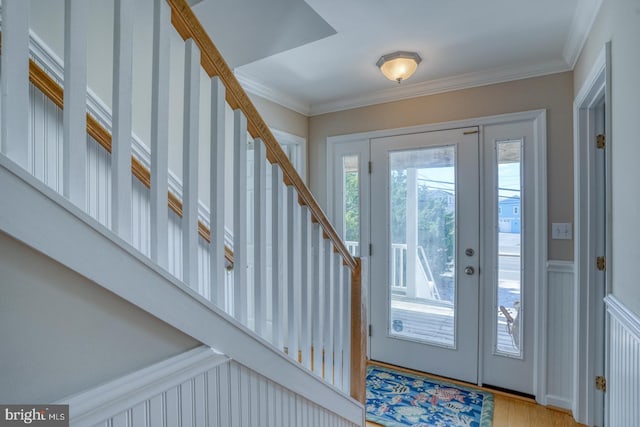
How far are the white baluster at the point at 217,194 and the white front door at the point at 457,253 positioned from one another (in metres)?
2.17

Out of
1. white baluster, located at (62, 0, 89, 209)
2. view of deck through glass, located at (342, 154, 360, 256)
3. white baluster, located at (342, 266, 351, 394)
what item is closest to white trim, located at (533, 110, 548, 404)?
view of deck through glass, located at (342, 154, 360, 256)

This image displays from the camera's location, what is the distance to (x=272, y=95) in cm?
293

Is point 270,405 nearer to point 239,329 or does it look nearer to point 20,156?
point 239,329

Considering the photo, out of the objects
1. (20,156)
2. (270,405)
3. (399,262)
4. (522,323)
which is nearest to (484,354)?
(522,323)

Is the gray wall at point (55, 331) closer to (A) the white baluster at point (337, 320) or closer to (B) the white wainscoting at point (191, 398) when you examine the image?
(B) the white wainscoting at point (191, 398)

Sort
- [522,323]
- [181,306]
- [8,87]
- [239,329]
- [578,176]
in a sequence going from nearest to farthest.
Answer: [8,87] → [181,306] → [239,329] → [578,176] → [522,323]

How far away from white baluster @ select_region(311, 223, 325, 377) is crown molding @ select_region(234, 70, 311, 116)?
154 centimetres

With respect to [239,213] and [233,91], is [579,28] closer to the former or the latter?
[233,91]

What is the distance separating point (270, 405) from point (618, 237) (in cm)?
159

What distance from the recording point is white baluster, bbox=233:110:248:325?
1.06 m

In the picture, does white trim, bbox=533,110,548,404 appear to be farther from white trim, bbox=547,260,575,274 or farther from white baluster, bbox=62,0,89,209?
white baluster, bbox=62,0,89,209

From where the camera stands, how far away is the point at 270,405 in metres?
1.17

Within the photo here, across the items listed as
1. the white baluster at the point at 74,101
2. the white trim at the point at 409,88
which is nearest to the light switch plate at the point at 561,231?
the white trim at the point at 409,88

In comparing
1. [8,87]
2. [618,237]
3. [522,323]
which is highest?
[8,87]
